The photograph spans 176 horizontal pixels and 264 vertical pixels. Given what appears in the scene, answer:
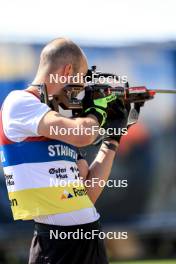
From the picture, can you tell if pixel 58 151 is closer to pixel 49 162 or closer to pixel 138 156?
pixel 49 162

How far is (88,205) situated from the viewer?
12.8 ft

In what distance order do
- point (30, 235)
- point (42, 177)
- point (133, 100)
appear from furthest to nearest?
1. point (30, 235)
2. point (133, 100)
3. point (42, 177)

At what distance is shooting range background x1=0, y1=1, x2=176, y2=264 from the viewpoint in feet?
26.3

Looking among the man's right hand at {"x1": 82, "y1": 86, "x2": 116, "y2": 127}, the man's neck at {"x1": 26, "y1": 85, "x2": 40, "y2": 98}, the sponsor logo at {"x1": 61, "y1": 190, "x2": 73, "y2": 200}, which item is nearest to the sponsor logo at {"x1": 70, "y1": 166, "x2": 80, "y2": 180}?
the sponsor logo at {"x1": 61, "y1": 190, "x2": 73, "y2": 200}

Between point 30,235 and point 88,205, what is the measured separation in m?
4.12

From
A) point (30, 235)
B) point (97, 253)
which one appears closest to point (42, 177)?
point (97, 253)

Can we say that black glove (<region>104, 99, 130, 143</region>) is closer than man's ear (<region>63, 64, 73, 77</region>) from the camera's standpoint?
No

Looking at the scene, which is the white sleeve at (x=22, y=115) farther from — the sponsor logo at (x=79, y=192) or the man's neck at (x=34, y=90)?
the sponsor logo at (x=79, y=192)

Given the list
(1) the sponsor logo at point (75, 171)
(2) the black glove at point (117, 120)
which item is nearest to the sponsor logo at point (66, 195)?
(1) the sponsor logo at point (75, 171)

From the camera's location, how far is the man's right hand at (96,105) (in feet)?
12.8

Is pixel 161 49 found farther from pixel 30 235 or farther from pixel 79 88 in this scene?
pixel 79 88

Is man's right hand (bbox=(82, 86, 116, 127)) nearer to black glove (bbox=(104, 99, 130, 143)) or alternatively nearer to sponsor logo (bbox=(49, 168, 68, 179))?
black glove (bbox=(104, 99, 130, 143))

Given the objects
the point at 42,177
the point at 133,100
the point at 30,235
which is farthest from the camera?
the point at 30,235

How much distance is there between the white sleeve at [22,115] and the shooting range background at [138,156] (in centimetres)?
414
